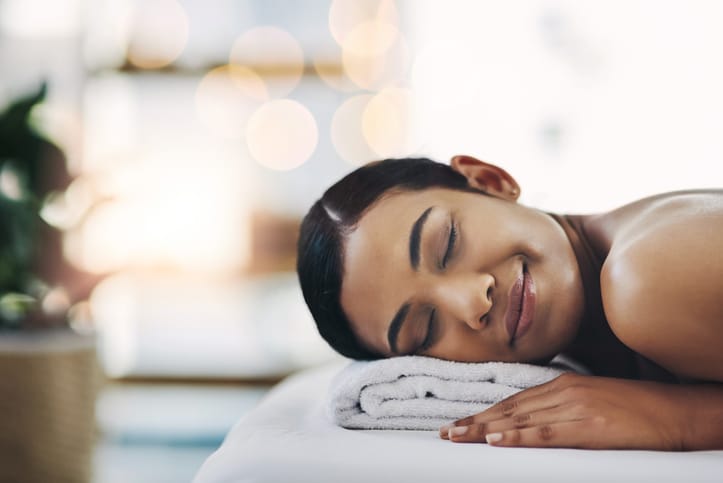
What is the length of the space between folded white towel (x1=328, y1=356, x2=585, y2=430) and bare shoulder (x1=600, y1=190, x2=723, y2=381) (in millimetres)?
157

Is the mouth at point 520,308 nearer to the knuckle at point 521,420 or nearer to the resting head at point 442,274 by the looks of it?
the resting head at point 442,274

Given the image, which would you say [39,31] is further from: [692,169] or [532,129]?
[692,169]

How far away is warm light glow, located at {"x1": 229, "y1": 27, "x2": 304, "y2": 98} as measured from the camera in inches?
136

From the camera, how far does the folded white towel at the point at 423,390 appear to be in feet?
3.30

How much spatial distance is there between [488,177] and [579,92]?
79.5 inches

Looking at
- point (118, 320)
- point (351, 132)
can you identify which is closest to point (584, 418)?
point (351, 132)

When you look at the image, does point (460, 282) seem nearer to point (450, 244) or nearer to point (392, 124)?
point (450, 244)

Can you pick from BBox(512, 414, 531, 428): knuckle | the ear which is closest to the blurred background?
the ear

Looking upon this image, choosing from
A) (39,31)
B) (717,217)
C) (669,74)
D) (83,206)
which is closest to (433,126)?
(669,74)

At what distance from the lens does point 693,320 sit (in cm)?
87

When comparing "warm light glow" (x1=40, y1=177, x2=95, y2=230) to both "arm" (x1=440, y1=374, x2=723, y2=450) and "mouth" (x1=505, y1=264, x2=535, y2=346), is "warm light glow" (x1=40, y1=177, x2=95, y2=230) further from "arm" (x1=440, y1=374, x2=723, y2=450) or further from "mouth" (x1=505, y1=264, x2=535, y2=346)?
"arm" (x1=440, y1=374, x2=723, y2=450)

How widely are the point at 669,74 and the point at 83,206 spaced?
2.27 meters

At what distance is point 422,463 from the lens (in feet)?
2.54

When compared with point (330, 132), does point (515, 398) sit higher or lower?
lower
